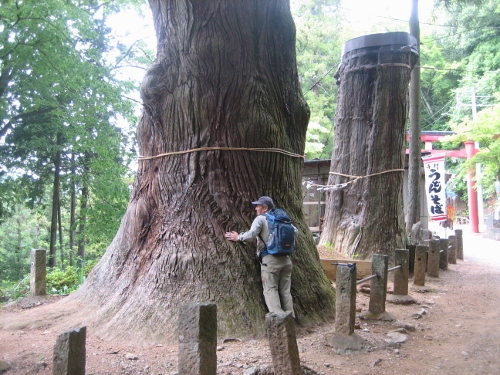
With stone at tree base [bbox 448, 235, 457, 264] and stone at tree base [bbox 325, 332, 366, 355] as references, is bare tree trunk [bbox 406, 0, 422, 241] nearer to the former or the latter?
stone at tree base [bbox 448, 235, 457, 264]

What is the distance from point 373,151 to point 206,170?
226 inches

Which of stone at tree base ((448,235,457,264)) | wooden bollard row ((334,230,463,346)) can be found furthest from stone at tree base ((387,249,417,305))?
stone at tree base ((448,235,457,264))

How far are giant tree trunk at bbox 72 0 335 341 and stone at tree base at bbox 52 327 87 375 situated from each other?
83.3 inches

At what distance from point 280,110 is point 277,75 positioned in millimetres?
459

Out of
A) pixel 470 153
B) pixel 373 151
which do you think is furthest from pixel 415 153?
pixel 470 153

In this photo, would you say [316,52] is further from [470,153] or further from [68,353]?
[68,353]

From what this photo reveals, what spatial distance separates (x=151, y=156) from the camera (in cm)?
589

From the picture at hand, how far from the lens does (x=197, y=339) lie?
10.1ft

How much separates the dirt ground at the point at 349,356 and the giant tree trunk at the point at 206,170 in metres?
0.53

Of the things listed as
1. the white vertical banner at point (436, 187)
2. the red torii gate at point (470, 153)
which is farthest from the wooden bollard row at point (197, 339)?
the red torii gate at point (470, 153)

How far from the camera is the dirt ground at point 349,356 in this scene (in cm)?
419

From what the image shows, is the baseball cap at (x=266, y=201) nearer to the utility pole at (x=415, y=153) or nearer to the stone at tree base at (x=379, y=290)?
the stone at tree base at (x=379, y=290)

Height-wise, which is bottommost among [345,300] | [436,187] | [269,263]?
[345,300]

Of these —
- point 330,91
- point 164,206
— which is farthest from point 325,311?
point 330,91
